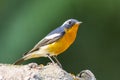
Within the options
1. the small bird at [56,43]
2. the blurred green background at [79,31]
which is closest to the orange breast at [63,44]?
the small bird at [56,43]

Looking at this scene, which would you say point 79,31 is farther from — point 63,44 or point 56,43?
point 63,44

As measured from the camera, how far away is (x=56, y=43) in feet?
28.3

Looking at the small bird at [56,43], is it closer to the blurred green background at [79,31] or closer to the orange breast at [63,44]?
the orange breast at [63,44]

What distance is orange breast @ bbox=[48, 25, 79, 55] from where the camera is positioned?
8.50 meters

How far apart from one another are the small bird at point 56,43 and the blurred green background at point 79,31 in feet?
13.3

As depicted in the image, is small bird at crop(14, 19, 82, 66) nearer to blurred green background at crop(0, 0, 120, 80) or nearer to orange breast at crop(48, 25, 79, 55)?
orange breast at crop(48, 25, 79, 55)

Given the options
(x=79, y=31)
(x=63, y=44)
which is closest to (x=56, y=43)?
(x=63, y=44)

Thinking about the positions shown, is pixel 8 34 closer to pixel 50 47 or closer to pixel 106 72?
pixel 106 72

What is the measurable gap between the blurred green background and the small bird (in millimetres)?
4051

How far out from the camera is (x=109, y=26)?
14.0 metres

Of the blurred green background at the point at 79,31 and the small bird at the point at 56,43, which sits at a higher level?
the small bird at the point at 56,43

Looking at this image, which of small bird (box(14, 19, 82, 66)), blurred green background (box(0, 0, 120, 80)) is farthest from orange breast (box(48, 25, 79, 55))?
blurred green background (box(0, 0, 120, 80))

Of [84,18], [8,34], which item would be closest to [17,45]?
[8,34]

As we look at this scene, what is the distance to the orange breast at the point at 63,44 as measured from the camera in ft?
27.9
